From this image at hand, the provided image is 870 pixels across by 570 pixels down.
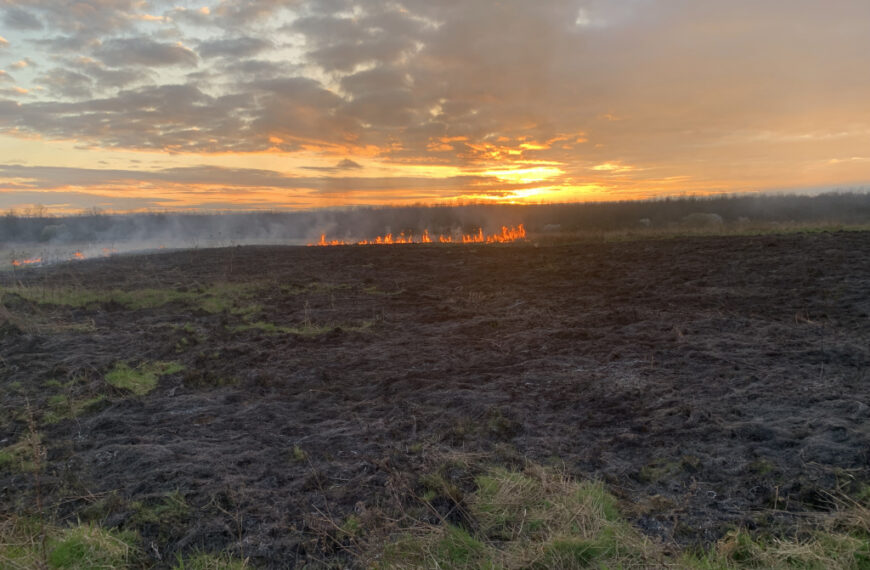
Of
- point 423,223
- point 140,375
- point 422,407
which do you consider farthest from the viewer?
point 423,223

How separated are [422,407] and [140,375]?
3836 millimetres

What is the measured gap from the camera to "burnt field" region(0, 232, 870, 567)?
3062 millimetres

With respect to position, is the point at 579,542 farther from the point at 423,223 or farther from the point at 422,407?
the point at 423,223

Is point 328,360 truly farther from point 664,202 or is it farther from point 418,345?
point 664,202

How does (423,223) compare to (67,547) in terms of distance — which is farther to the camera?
(423,223)

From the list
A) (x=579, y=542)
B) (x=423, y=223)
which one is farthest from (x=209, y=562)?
(x=423, y=223)

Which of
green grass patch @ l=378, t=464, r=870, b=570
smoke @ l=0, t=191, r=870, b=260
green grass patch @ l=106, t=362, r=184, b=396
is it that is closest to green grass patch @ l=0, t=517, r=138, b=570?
green grass patch @ l=378, t=464, r=870, b=570

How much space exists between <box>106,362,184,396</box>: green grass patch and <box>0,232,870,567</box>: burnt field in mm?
40

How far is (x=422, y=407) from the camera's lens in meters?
4.76

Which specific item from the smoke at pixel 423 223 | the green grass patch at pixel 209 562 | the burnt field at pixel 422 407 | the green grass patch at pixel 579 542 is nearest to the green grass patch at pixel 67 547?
the burnt field at pixel 422 407

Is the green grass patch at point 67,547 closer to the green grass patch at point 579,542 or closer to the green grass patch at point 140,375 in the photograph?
the green grass patch at point 579,542

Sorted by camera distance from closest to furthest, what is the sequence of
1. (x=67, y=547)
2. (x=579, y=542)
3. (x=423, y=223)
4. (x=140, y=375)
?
(x=579, y=542), (x=67, y=547), (x=140, y=375), (x=423, y=223)

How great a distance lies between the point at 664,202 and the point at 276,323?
54772mm

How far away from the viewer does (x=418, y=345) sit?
7020mm
